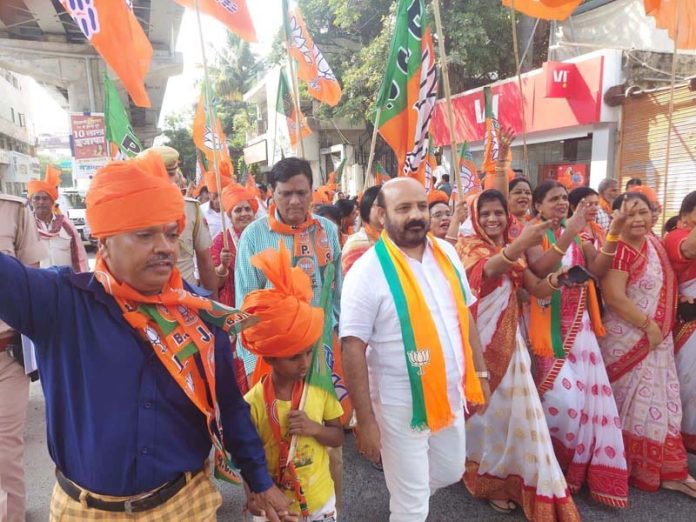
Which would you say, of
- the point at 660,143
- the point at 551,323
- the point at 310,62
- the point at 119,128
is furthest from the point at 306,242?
the point at 660,143

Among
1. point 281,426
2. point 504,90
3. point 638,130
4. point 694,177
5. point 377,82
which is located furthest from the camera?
point 377,82

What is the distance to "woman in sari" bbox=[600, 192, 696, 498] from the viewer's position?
3.02 meters

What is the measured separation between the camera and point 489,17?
12992mm

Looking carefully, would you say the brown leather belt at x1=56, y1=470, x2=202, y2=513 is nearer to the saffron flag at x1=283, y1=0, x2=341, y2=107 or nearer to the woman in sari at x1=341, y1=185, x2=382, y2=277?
the woman in sari at x1=341, y1=185, x2=382, y2=277

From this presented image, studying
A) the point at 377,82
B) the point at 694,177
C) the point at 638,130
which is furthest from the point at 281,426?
the point at 377,82

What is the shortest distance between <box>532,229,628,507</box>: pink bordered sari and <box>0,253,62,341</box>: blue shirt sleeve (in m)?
2.60

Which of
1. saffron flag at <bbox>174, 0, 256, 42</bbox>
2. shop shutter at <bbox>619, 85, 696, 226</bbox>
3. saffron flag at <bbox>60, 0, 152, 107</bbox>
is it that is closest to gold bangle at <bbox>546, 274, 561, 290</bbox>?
saffron flag at <bbox>60, 0, 152, 107</bbox>

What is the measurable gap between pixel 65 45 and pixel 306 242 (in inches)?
506

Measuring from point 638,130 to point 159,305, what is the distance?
1059 cm

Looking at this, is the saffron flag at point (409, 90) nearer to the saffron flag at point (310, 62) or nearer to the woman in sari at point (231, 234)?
the woman in sari at point (231, 234)

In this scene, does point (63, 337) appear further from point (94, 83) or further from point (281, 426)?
point (94, 83)

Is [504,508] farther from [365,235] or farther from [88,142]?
[88,142]

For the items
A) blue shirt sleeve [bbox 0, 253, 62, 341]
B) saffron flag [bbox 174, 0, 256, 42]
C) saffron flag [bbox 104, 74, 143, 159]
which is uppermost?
saffron flag [bbox 174, 0, 256, 42]

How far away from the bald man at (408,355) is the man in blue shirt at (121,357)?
83 cm
